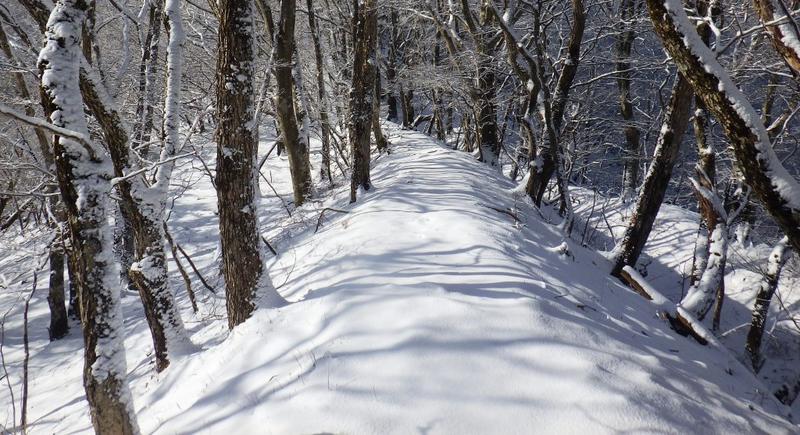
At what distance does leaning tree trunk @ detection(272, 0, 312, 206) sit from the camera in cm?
957

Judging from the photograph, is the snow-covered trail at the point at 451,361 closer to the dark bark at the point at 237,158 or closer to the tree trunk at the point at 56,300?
the dark bark at the point at 237,158

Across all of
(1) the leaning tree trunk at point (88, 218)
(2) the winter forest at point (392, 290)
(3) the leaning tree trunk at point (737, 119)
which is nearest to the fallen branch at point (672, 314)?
(2) the winter forest at point (392, 290)

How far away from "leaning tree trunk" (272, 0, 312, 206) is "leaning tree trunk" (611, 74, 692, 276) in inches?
278

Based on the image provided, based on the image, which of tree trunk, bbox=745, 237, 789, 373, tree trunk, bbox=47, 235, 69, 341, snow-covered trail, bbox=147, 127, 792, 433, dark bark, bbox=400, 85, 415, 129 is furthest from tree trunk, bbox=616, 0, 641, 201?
tree trunk, bbox=47, 235, 69, 341

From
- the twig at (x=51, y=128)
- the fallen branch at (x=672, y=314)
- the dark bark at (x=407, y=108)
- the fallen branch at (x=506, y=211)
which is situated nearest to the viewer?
the twig at (x=51, y=128)

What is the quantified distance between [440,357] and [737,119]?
242cm

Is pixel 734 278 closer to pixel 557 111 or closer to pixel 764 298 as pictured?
pixel 764 298

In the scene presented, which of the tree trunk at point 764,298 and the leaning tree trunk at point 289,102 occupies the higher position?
the leaning tree trunk at point 289,102

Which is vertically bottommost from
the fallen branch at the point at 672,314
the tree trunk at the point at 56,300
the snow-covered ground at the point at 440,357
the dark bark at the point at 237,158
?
the tree trunk at the point at 56,300

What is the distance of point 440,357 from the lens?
3092mm

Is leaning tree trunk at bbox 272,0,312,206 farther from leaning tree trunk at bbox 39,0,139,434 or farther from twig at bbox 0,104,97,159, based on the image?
twig at bbox 0,104,97,159

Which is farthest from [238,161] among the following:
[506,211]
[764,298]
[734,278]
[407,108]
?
[407,108]

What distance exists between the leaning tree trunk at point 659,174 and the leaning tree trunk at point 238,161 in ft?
18.6

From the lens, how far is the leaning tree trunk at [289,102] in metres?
9.57
